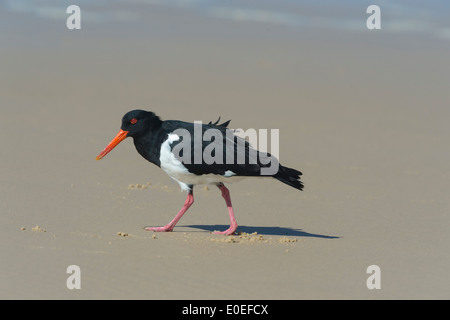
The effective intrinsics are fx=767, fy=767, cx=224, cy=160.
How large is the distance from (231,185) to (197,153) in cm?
313

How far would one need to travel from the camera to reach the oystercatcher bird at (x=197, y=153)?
28.5ft

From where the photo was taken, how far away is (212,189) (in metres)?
11.5

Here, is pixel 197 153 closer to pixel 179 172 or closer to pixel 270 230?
pixel 179 172

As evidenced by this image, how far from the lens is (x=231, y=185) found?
11742mm

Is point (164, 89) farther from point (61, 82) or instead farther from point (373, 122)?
point (373, 122)

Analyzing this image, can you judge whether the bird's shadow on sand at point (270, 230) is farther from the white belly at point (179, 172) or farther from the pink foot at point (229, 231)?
the white belly at point (179, 172)

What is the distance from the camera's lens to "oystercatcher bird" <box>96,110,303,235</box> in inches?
342

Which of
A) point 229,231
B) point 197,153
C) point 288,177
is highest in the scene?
point 197,153

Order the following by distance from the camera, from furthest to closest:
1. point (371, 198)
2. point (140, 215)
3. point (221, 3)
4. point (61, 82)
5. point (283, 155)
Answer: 1. point (221, 3)
2. point (61, 82)
3. point (283, 155)
4. point (371, 198)
5. point (140, 215)

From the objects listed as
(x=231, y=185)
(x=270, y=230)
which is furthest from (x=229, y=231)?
(x=231, y=185)

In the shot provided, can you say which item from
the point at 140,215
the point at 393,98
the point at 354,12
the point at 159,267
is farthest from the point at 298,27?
the point at 159,267

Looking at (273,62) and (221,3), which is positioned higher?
(221,3)

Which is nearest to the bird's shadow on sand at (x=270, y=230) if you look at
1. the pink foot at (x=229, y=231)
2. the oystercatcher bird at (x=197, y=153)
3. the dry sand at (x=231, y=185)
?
the dry sand at (x=231, y=185)

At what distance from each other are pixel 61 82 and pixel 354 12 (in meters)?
12.7
